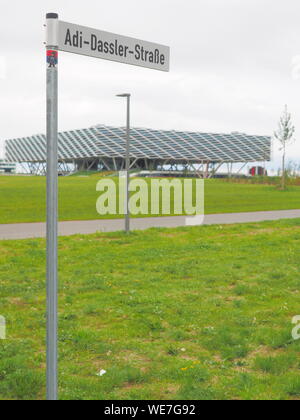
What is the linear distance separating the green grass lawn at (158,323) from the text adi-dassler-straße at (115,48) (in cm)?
271

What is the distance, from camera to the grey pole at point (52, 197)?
9.46ft

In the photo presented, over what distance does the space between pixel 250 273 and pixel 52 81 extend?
7.31 m

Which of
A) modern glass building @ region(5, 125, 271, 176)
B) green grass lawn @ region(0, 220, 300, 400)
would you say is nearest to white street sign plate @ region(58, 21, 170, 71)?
green grass lawn @ region(0, 220, 300, 400)

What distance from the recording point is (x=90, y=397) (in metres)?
4.22

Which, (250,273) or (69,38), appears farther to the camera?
(250,273)

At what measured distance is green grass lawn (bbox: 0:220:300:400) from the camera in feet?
14.9

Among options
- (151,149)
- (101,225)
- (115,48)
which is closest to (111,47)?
(115,48)

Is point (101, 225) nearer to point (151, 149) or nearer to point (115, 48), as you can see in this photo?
point (115, 48)

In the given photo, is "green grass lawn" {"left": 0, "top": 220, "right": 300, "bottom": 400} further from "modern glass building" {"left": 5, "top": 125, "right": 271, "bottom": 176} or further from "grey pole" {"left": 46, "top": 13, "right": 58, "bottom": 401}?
"modern glass building" {"left": 5, "top": 125, "right": 271, "bottom": 176}

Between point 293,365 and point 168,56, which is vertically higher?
point 168,56

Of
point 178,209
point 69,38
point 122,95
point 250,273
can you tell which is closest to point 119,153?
point 178,209

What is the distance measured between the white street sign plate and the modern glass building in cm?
9317

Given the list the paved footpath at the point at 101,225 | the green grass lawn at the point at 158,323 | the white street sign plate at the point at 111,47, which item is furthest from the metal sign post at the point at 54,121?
the paved footpath at the point at 101,225
